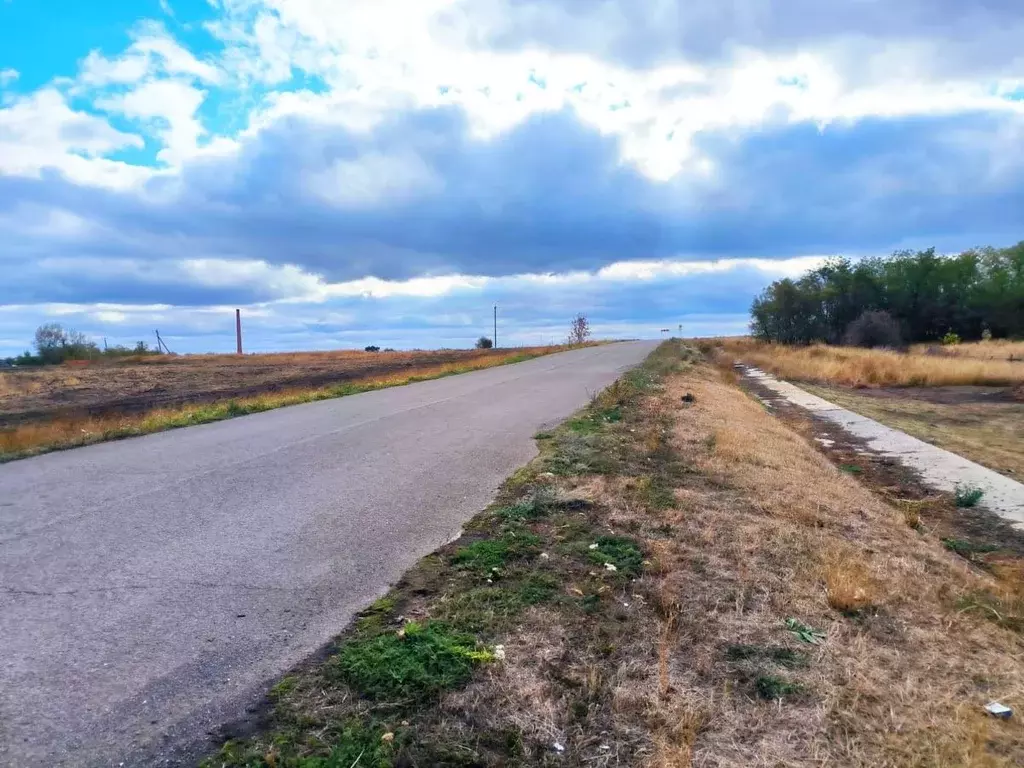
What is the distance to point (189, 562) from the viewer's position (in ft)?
17.9

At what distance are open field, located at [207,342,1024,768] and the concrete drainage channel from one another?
3.15 metres

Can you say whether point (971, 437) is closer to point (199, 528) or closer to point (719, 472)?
point (719, 472)

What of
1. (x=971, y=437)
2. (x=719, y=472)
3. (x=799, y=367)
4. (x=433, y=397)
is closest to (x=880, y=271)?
(x=799, y=367)

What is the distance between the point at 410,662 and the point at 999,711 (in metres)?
2.92

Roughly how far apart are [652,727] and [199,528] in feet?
14.8

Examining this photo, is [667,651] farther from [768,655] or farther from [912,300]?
[912,300]

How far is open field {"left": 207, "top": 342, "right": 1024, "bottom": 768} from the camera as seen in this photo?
321cm

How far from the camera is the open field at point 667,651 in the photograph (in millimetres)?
3211

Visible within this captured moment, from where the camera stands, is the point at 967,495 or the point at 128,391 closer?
the point at 967,495

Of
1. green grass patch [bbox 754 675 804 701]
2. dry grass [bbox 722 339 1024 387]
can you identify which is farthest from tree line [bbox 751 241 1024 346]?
green grass patch [bbox 754 675 804 701]

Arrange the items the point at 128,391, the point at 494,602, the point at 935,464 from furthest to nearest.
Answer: the point at 128,391
the point at 935,464
the point at 494,602

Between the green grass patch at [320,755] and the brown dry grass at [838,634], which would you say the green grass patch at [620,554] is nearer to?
the brown dry grass at [838,634]

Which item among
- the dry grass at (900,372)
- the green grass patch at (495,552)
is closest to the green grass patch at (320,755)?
the green grass patch at (495,552)

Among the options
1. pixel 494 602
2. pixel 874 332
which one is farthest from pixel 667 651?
pixel 874 332
